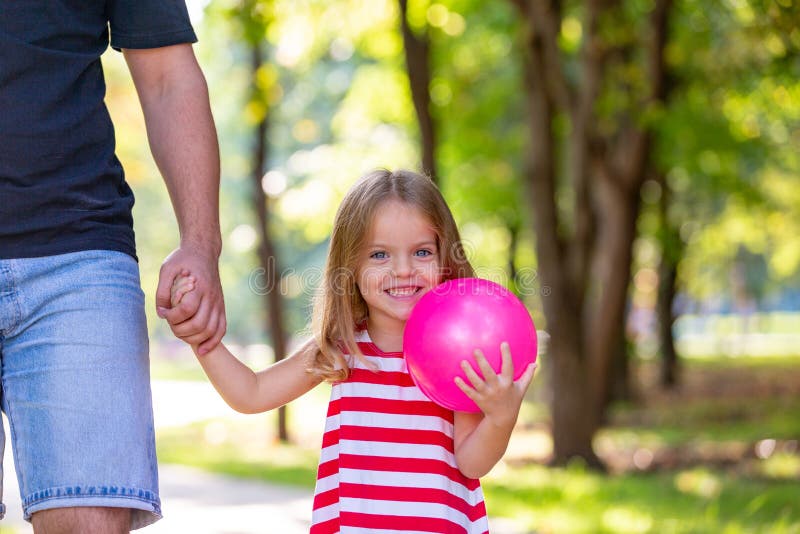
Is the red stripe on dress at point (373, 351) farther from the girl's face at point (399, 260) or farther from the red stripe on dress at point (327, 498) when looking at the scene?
the red stripe on dress at point (327, 498)

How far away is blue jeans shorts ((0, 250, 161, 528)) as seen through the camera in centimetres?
233

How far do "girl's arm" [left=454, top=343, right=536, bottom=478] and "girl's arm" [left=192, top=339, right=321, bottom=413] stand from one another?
1.56ft

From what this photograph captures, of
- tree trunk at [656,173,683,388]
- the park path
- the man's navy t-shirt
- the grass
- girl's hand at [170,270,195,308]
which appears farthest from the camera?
tree trunk at [656,173,683,388]

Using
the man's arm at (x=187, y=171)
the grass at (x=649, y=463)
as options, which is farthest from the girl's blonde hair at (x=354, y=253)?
Answer: the grass at (x=649, y=463)

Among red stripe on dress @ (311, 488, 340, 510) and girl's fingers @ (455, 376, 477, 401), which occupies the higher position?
girl's fingers @ (455, 376, 477, 401)

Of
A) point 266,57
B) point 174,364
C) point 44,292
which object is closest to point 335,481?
point 44,292

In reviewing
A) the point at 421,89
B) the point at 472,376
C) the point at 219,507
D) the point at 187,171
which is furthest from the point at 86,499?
the point at 421,89

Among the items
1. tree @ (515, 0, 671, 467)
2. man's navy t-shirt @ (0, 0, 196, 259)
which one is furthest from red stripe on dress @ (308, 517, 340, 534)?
tree @ (515, 0, 671, 467)

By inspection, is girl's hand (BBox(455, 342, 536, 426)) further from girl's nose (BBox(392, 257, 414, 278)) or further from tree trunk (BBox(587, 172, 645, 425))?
tree trunk (BBox(587, 172, 645, 425))

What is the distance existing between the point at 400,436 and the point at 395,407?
8 centimetres

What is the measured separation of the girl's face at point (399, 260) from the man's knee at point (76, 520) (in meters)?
0.94

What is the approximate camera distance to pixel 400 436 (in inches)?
114

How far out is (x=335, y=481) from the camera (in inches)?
115

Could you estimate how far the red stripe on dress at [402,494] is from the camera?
2822 millimetres
